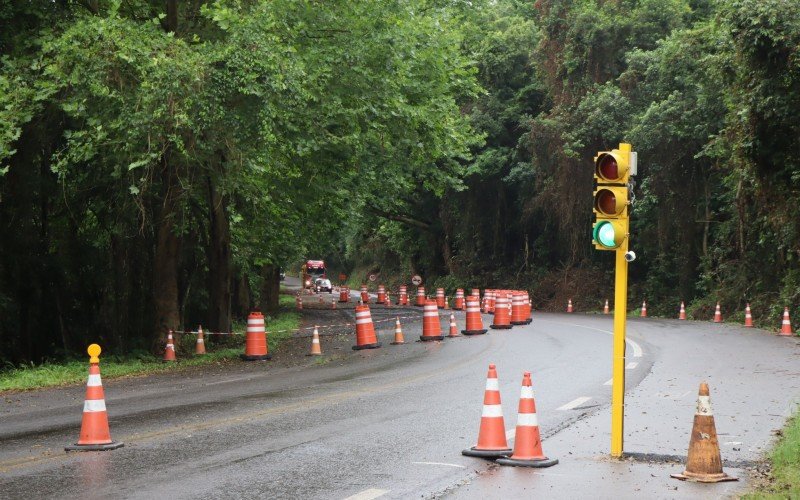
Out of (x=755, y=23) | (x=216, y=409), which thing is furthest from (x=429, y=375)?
(x=755, y=23)

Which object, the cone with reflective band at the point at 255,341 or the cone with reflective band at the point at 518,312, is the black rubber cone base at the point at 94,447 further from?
the cone with reflective band at the point at 518,312

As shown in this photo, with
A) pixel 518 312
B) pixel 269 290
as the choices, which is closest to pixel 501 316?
pixel 518 312

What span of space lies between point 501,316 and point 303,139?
1228cm

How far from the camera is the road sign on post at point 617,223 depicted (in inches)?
380

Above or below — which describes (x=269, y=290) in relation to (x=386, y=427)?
above

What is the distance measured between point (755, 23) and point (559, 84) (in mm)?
21242

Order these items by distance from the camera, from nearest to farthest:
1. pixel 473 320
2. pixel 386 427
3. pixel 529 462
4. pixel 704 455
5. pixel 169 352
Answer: pixel 704 455 < pixel 529 462 < pixel 386 427 < pixel 169 352 < pixel 473 320

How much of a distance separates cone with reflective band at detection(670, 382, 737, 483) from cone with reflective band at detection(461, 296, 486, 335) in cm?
1879

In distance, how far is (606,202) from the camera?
9711 millimetres

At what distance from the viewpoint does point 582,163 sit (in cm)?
4444

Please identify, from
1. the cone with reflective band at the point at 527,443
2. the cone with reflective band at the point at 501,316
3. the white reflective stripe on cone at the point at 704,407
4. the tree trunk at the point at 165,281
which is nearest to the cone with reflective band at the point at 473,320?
the cone with reflective band at the point at 501,316

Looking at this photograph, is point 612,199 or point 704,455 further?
point 612,199

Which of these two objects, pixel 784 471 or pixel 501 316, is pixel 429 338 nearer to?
pixel 501 316

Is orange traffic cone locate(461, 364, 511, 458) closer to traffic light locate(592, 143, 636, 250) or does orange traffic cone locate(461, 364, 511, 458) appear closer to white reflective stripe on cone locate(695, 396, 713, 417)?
traffic light locate(592, 143, 636, 250)
